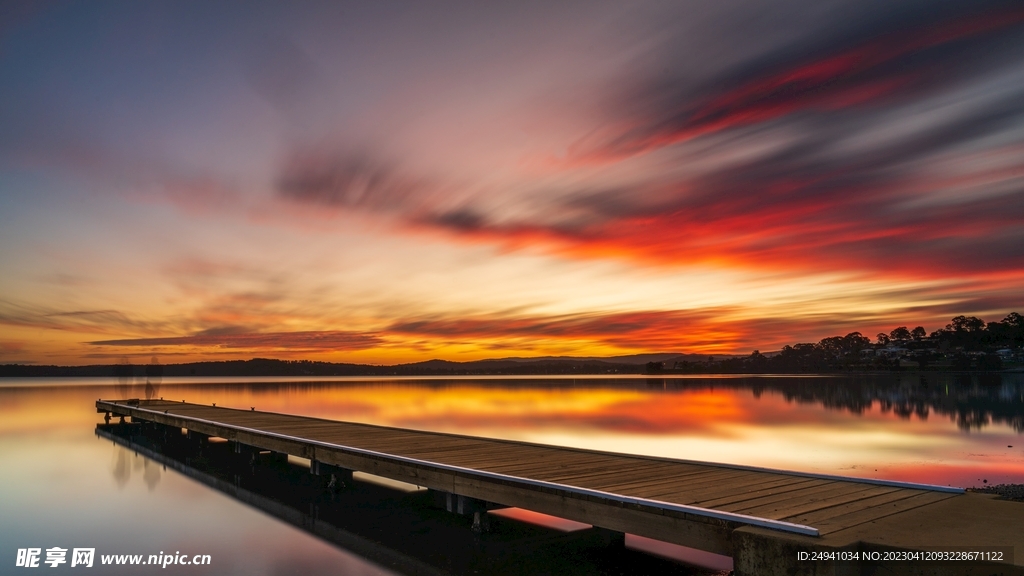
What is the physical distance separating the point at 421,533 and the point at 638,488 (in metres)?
3.35

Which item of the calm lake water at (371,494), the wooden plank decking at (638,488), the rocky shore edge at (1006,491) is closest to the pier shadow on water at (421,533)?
the calm lake water at (371,494)

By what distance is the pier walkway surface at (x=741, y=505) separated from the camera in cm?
433

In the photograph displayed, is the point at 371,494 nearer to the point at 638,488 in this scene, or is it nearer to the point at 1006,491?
the point at 638,488

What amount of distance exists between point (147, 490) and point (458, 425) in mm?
15900

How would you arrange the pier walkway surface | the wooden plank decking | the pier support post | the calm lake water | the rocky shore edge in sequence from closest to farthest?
1. the pier walkway surface
2. the wooden plank decking
3. the calm lake water
4. the rocky shore edge
5. the pier support post

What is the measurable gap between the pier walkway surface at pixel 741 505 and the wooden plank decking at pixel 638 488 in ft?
0.04

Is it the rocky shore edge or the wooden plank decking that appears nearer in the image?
the wooden plank decking

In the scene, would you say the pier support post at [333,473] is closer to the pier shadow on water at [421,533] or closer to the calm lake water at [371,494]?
the pier shadow on water at [421,533]

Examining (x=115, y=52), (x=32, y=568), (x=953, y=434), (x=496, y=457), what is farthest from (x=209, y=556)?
(x=953, y=434)

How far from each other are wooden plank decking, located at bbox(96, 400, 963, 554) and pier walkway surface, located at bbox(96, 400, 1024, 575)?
1 centimetres

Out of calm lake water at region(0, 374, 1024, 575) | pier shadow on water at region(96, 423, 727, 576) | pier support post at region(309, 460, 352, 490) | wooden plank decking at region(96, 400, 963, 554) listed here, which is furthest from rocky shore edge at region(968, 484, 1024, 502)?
pier support post at region(309, 460, 352, 490)

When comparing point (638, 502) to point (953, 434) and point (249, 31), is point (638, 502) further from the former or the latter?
point (953, 434)

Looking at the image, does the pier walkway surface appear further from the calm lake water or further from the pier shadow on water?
the calm lake water

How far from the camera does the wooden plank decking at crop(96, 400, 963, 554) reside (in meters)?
5.30
